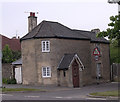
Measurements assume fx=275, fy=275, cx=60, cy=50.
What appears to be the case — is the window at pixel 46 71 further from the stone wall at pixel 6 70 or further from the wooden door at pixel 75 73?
the stone wall at pixel 6 70

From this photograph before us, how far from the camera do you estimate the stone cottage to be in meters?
28.6

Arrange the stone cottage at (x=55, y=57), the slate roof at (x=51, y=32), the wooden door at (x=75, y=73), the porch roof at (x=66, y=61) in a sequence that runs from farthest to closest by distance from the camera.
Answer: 1. the slate roof at (x=51, y=32)
2. the stone cottage at (x=55, y=57)
3. the wooden door at (x=75, y=73)
4. the porch roof at (x=66, y=61)

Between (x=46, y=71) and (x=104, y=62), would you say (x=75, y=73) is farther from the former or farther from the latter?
(x=104, y=62)

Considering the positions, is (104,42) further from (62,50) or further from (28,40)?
(28,40)

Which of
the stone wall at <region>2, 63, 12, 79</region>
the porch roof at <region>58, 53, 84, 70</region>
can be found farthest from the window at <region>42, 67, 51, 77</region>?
the stone wall at <region>2, 63, 12, 79</region>

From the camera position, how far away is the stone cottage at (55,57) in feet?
93.9

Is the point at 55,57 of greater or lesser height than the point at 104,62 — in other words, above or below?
above

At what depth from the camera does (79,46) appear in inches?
1236

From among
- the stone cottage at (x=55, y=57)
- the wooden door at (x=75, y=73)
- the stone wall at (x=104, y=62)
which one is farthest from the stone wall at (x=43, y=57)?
the stone wall at (x=104, y=62)

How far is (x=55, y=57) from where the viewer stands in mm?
29203

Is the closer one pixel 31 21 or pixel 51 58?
pixel 51 58

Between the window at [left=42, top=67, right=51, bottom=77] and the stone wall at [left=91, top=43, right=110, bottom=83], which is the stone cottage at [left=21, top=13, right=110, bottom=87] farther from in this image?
the stone wall at [left=91, top=43, right=110, bottom=83]

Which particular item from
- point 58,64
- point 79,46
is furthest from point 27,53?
point 79,46

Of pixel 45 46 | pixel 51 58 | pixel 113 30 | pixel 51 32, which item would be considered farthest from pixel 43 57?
pixel 113 30
